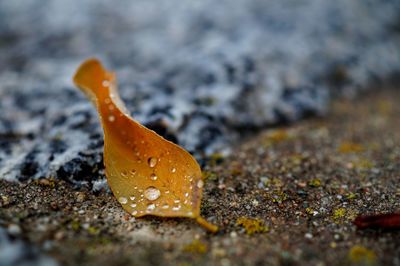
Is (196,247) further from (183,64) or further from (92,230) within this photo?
(183,64)

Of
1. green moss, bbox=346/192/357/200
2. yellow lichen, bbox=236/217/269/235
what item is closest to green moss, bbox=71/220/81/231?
yellow lichen, bbox=236/217/269/235

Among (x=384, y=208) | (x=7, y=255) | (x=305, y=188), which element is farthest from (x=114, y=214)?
(x=384, y=208)

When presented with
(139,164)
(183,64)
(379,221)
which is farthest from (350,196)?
(183,64)

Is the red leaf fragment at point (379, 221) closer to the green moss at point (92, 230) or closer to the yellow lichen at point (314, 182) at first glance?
the yellow lichen at point (314, 182)

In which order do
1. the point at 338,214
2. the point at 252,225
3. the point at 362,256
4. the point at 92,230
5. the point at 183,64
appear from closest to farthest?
the point at 362,256 → the point at 92,230 → the point at 252,225 → the point at 338,214 → the point at 183,64

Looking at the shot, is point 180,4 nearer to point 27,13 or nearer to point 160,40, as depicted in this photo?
point 160,40

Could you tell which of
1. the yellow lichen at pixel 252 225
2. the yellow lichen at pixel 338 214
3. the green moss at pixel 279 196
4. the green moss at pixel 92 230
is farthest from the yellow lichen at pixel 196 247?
the yellow lichen at pixel 338 214
